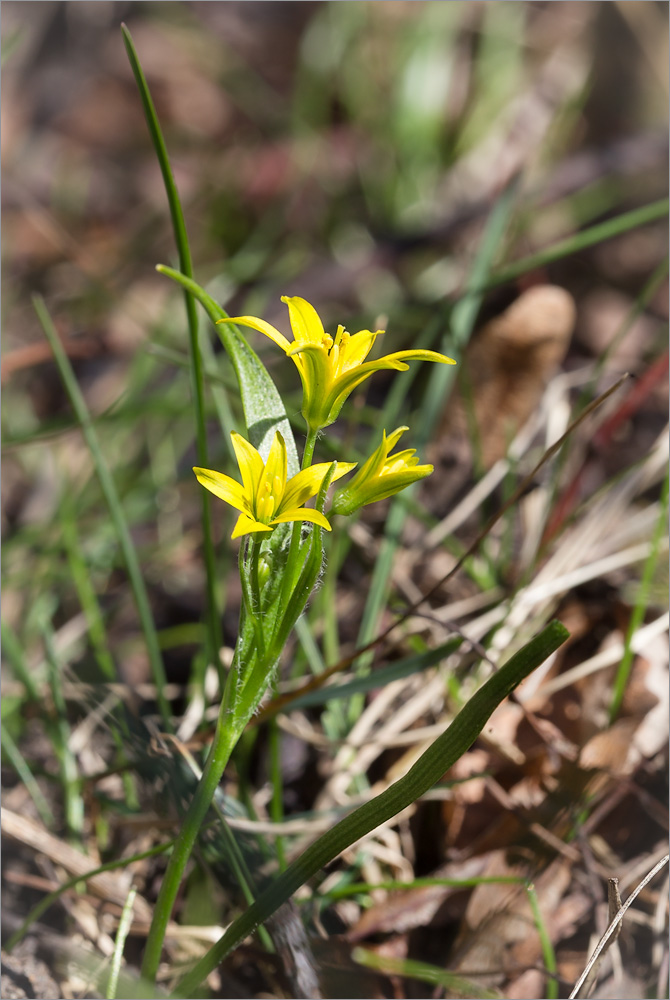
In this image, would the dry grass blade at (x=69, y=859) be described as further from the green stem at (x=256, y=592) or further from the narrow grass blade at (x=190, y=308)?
the green stem at (x=256, y=592)

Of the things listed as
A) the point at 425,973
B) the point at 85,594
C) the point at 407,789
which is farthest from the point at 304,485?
the point at 85,594

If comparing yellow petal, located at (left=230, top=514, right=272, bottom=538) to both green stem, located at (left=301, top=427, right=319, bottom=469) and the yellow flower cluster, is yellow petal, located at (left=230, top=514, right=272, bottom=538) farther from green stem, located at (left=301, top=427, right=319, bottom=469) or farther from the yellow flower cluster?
green stem, located at (left=301, top=427, right=319, bottom=469)

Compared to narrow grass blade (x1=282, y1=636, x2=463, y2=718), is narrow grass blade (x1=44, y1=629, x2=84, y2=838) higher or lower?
lower

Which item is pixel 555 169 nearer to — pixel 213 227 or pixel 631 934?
pixel 213 227

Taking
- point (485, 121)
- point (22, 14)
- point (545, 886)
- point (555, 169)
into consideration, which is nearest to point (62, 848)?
point (545, 886)

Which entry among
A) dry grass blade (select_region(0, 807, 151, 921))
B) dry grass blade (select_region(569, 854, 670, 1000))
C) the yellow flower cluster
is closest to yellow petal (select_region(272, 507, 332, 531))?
the yellow flower cluster

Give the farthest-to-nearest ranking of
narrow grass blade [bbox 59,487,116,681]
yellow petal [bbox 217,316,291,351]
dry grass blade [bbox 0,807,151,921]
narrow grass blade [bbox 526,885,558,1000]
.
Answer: narrow grass blade [bbox 59,487,116,681] < dry grass blade [bbox 0,807,151,921] < narrow grass blade [bbox 526,885,558,1000] < yellow petal [bbox 217,316,291,351]
